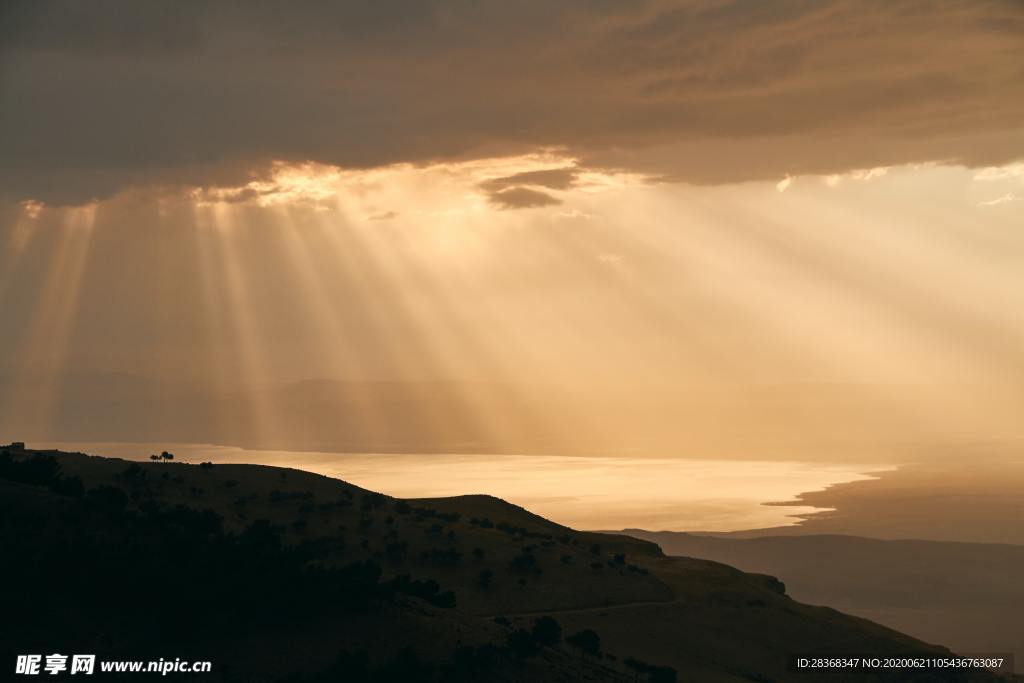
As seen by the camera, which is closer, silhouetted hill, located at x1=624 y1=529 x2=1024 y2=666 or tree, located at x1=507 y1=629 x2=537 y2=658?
tree, located at x1=507 y1=629 x2=537 y2=658

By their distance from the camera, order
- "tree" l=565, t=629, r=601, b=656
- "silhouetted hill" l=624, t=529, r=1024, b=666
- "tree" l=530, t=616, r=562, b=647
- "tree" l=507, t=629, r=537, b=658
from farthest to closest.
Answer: "silhouetted hill" l=624, t=529, r=1024, b=666
"tree" l=565, t=629, r=601, b=656
"tree" l=530, t=616, r=562, b=647
"tree" l=507, t=629, r=537, b=658

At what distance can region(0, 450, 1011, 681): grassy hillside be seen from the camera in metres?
41.3

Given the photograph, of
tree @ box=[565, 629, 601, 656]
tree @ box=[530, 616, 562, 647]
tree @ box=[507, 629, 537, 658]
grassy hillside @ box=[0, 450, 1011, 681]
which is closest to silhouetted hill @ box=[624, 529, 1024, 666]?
grassy hillside @ box=[0, 450, 1011, 681]

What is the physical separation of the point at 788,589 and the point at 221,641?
402ft

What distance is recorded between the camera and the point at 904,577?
160 metres

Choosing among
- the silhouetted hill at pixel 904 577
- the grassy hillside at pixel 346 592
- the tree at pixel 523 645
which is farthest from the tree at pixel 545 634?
the silhouetted hill at pixel 904 577

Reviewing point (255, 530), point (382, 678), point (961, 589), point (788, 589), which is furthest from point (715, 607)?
point (961, 589)

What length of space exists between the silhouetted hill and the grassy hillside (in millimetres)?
44772

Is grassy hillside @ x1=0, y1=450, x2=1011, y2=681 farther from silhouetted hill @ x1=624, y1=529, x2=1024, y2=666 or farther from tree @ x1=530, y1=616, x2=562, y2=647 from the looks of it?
silhouetted hill @ x1=624, y1=529, x2=1024, y2=666

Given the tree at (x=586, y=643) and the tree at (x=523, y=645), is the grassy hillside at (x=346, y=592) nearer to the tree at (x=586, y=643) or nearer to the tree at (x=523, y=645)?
the tree at (x=523, y=645)

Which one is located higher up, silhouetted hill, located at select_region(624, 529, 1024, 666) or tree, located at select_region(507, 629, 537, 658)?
silhouetted hill, located at select_region(624, 529, 1024, 666)

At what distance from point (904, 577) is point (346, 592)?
443 ft

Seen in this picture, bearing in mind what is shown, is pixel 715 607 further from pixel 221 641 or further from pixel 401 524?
pixel 221 641

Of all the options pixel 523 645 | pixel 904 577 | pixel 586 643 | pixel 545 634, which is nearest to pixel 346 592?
pixel 523 645
